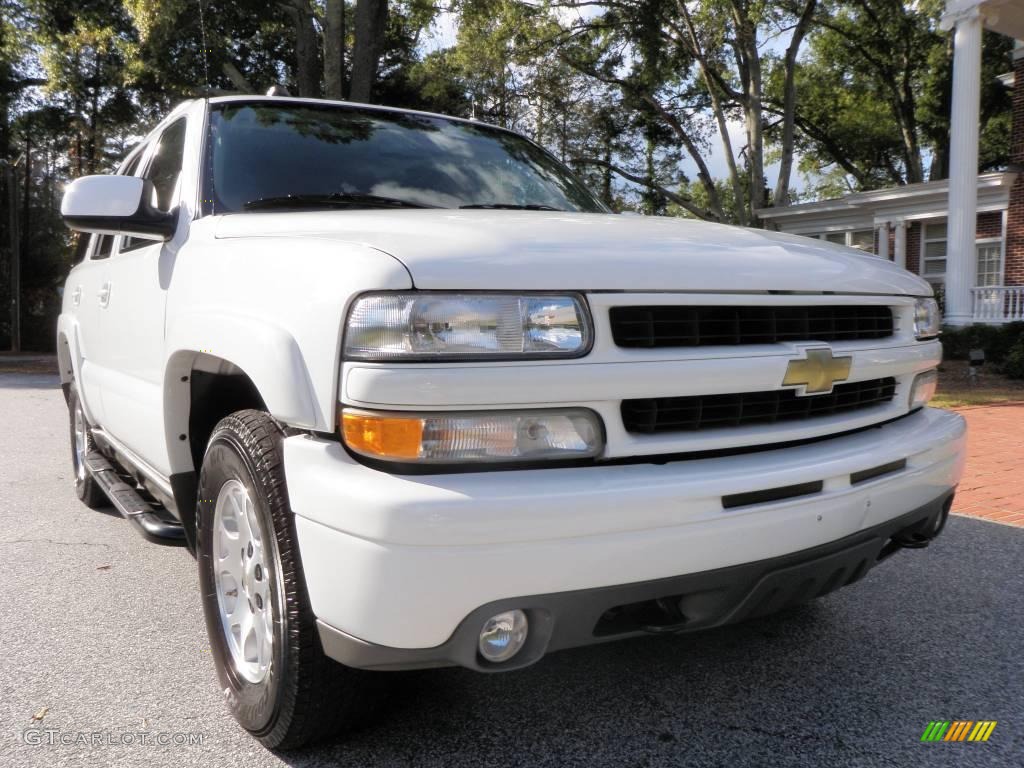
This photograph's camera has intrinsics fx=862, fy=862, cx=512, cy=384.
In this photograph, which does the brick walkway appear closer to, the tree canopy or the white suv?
the white suv

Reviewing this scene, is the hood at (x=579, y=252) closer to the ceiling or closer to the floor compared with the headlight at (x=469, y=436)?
closer to the ceiling

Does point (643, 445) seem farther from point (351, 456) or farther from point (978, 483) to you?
point (978, 483)

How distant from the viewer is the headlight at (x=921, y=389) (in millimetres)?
2790

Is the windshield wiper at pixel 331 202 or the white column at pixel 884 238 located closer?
the windshield wiper at pixel 331 202

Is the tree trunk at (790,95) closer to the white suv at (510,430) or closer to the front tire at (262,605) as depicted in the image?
the white suv at (510,430)

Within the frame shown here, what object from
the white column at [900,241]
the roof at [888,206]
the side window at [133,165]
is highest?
the roof at [888,206]

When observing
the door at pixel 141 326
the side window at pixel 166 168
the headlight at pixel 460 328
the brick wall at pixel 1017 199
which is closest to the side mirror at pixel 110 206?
the door at pixel 141 326

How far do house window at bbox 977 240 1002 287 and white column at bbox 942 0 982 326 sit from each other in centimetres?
538

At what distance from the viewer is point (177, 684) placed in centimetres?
265

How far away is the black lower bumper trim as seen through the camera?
1795mm

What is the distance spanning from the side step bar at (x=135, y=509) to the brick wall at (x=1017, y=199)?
19.0 metres

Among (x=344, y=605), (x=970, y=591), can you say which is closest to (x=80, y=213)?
(x=344, y=605)

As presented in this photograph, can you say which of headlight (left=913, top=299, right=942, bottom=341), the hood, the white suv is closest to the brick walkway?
headlight (left=913, top=299, right=942, bottom=341)

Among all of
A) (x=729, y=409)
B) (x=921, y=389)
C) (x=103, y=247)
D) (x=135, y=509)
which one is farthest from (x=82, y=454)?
(x=921, y=389)
